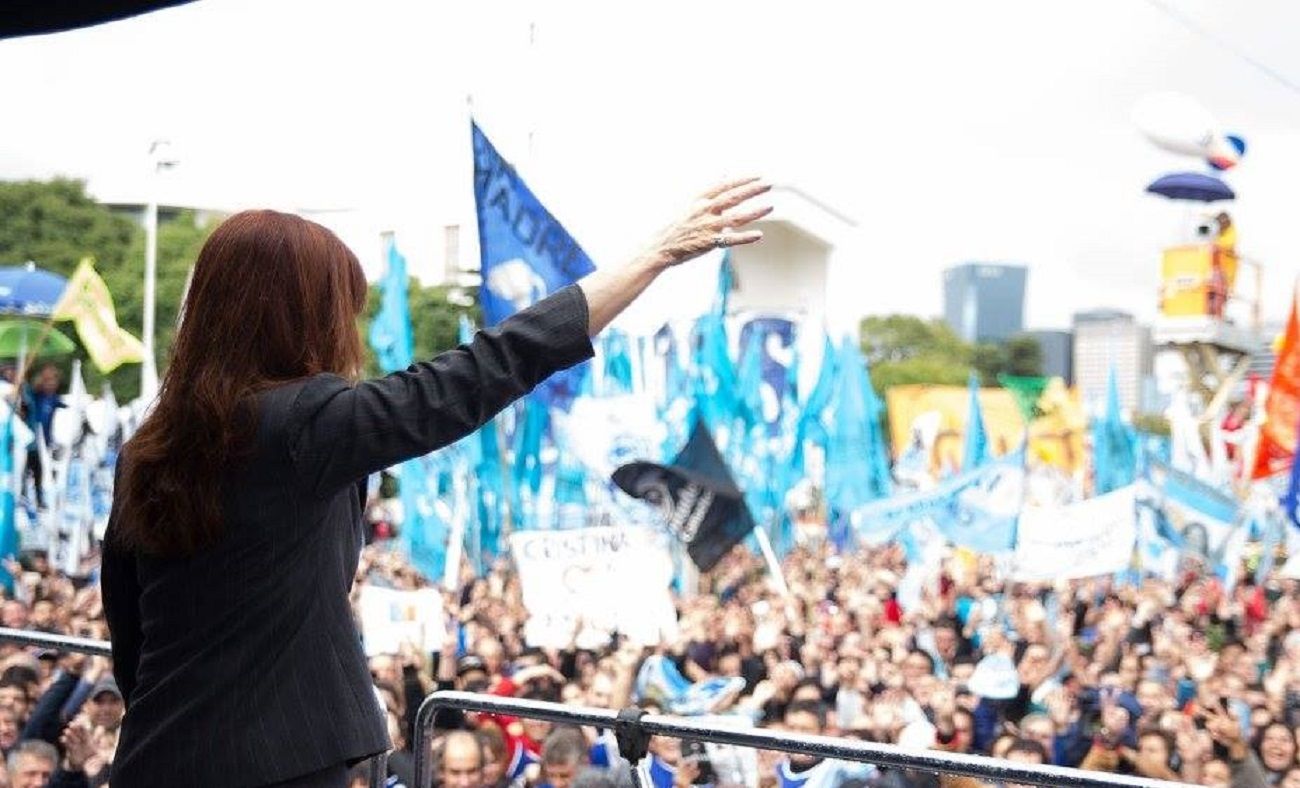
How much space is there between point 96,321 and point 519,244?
632 cm

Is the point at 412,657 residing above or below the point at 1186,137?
below

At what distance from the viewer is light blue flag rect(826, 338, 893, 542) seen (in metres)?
17.5

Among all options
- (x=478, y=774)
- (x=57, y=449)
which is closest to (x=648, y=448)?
(x=57, y=449)

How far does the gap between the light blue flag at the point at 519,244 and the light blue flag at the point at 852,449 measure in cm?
839

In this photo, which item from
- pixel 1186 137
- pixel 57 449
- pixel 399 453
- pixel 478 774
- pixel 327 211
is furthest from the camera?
pixel 1186 137

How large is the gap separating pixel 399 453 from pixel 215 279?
314mm

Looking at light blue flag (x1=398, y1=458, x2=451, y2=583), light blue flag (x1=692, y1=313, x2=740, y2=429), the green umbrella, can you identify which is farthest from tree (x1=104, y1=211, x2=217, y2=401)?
light blue flag (x1=398, y1=458, x2=451, y2=583)

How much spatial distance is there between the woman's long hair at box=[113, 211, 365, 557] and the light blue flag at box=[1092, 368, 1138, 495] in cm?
1782

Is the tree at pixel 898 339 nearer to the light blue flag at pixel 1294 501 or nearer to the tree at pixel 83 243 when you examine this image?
the tree at pixel 83 243

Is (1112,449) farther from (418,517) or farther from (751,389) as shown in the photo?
(418,517)

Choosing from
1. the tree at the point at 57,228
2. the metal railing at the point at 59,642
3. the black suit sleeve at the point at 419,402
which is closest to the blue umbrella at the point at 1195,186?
the metal railing at the point at 59,642

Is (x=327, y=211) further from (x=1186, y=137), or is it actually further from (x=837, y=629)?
(x=1186, y=137)

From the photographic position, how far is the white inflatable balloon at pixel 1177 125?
21.2m

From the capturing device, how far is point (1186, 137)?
70.2 ft
